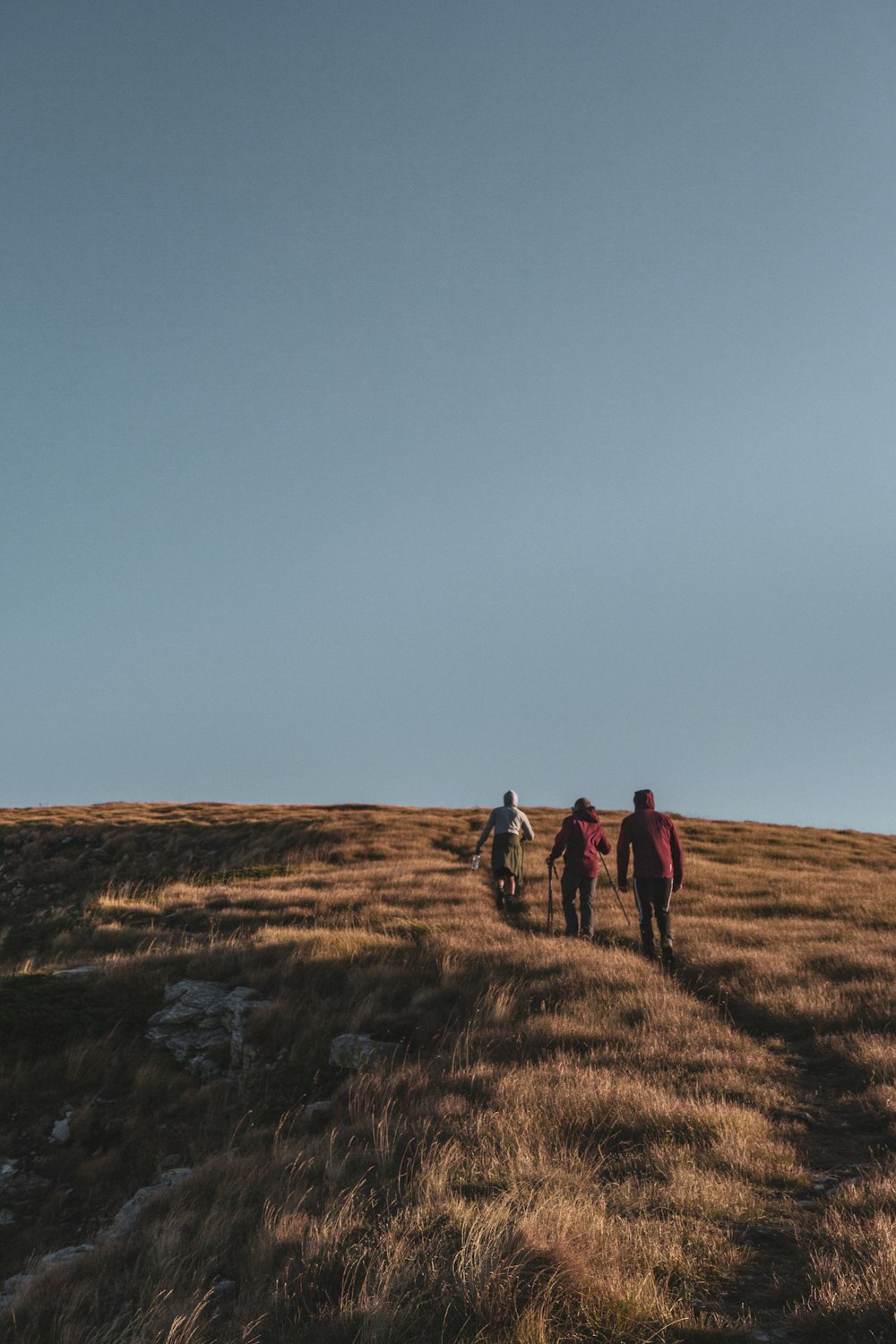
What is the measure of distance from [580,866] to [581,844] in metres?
0.40

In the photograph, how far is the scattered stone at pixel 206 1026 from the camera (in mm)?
8969

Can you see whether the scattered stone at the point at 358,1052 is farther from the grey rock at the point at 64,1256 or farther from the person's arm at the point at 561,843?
the person's arm at the point at 561,843

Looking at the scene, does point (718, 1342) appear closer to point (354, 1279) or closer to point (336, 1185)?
point (354, 1279)

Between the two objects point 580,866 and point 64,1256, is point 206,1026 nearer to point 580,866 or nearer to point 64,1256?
point 64,1256

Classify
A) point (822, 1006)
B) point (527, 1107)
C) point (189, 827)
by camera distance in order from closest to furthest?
point (527, 1107) < point (822, 1006) < point (189, 827)

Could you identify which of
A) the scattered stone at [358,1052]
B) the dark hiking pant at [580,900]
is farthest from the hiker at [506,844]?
the scattered stone at [358,1052]

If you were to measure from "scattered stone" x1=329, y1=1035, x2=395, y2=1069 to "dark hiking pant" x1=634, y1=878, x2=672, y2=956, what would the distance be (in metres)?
5.76

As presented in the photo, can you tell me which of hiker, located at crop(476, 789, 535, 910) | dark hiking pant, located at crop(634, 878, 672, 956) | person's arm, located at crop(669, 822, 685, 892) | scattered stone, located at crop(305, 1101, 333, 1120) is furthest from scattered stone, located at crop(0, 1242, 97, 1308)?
hiker, located at crop(476, 789, 535, 910)

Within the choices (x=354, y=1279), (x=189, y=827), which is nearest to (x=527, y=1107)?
→ (x=354, y=1279)

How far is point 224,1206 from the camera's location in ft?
17.8

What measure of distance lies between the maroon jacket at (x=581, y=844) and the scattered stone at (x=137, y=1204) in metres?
9.02

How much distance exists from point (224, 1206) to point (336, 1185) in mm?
766

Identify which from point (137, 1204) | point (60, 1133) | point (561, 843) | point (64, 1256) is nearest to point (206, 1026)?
point (60, 1133)

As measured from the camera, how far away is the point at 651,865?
43.1 ft
